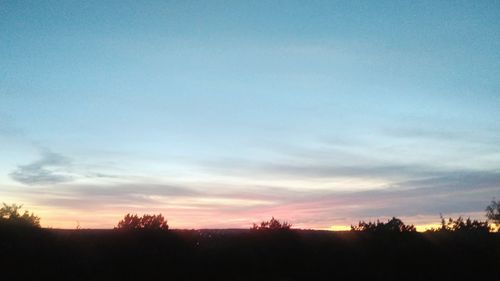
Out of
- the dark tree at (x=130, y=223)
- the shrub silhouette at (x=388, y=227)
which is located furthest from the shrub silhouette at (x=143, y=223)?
the shrub silhouette at (x=388, y=227)

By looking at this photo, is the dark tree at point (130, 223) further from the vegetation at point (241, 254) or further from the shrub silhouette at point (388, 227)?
the shrub silhouette at point (388, 227)

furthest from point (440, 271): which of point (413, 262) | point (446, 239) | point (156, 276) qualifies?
point (156, 276)

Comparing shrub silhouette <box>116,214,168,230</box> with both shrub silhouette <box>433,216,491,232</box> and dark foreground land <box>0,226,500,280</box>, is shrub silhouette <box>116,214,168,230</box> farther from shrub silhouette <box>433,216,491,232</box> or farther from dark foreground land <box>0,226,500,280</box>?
shrub silhouette <box>433,216,491,232</box>

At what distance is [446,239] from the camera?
46406 millimetres

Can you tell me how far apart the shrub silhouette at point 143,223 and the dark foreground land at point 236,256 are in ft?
2.37

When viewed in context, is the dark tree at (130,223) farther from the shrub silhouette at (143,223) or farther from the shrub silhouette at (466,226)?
the shrub silhouette at (466,226)

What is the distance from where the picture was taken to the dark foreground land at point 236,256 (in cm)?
2778

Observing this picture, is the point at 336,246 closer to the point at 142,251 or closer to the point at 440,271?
the point at 440,271

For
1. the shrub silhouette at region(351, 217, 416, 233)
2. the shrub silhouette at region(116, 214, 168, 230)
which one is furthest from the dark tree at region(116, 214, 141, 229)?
the shrub silhouette at region(351, 217, 416, 233)

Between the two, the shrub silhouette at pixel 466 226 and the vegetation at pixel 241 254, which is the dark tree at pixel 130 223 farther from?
the shrub silhouette at pixel 466 226

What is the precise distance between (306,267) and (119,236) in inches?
553

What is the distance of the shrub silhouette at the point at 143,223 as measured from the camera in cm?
3309

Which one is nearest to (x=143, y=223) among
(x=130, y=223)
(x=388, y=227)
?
(x=130, y=223)

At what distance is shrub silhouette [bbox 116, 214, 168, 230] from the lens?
109 ft
